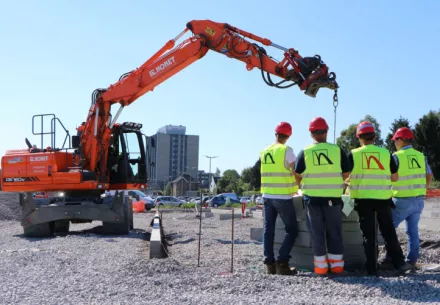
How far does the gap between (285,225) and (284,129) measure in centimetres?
129

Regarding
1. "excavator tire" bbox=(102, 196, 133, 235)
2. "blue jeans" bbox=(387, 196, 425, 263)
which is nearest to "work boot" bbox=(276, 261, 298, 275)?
"blue jeans" bbox=(387, 196, 425, 263)

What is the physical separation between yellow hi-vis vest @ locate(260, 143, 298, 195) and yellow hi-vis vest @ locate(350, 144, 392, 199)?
2.76 ft

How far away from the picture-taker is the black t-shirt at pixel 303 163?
6734 millimetres

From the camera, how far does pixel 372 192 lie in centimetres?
688

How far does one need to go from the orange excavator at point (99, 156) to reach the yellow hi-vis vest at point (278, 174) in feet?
20.7

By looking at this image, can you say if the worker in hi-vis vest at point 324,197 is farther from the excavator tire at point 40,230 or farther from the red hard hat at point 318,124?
the excavator tire at point 40,230

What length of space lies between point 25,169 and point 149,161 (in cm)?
357

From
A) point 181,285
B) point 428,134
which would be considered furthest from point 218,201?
point 181,285

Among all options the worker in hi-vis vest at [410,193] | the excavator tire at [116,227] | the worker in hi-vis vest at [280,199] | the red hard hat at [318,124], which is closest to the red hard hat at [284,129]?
the worker in hi-vis vest at [280,199]

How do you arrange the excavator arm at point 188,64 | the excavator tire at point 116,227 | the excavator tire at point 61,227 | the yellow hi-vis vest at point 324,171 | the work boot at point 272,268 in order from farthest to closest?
the excavator tire at point 61,227 → the excavator tire at point 116,227 → the excavator arm at point 188,64 → the work boot at point 272,268 → the yellow hi-vis vest at point 324,171

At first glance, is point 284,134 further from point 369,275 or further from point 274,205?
point 369,275

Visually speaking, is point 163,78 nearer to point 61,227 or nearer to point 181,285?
point 61,227

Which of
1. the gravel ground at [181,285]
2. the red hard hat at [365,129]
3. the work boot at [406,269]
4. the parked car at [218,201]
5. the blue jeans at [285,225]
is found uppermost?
the red hard hat at [365,129]

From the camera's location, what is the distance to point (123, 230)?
48.2ft
